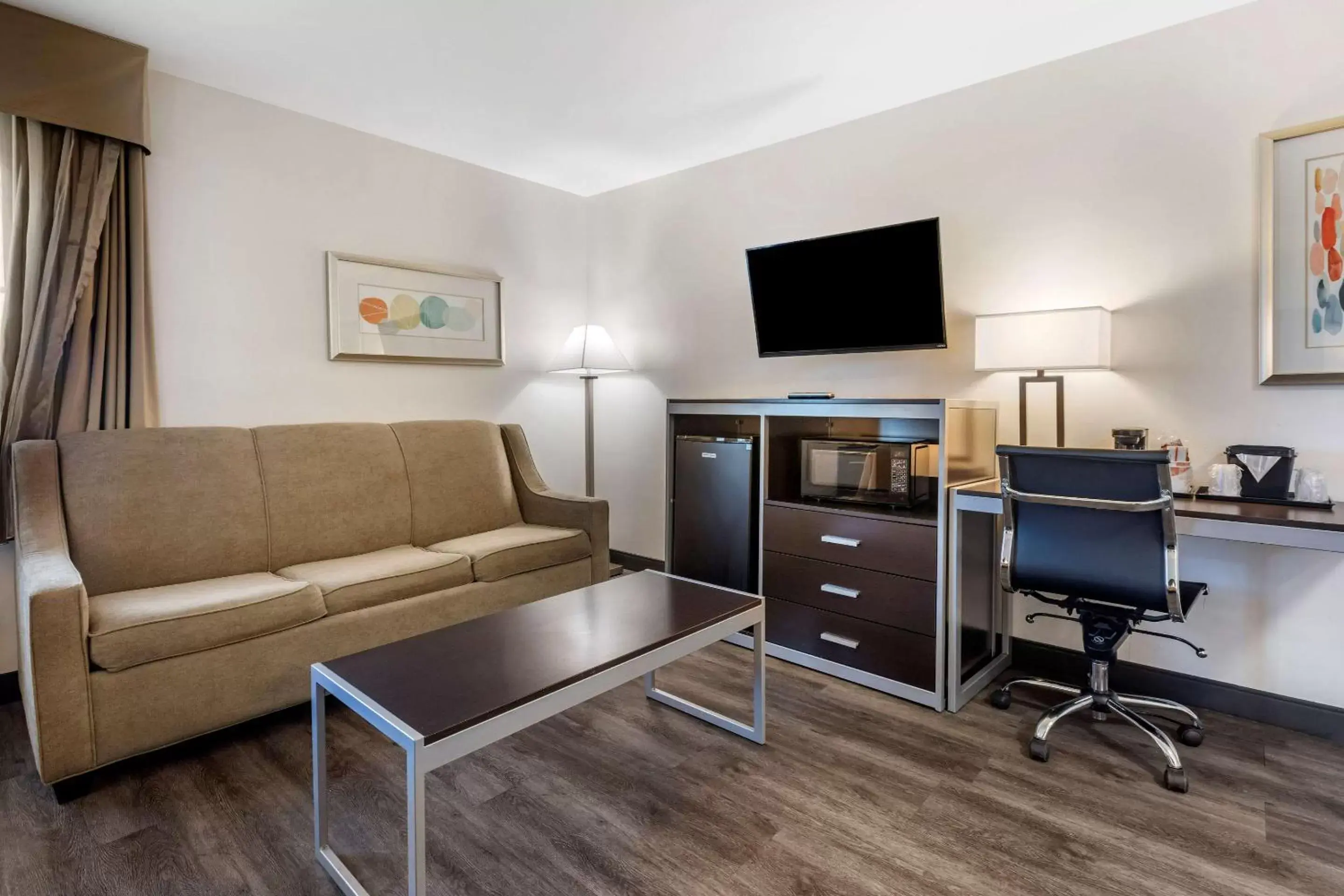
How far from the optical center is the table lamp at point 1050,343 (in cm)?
239

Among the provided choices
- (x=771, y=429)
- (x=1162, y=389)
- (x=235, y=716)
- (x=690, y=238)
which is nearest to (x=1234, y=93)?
(x=1162, y=389)

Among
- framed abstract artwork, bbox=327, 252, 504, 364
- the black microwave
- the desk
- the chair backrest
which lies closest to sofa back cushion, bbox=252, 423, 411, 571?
framed abstract artwork, bbox=327, 252, 504, 364

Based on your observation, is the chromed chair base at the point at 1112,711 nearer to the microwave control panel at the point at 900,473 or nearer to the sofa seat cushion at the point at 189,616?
the microwave control panel at the point at 900,473

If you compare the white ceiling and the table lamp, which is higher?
the white ceiling

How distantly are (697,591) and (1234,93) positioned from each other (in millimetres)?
2494

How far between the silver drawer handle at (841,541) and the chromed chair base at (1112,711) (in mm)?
723

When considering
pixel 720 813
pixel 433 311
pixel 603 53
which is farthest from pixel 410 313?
pixel 720 813

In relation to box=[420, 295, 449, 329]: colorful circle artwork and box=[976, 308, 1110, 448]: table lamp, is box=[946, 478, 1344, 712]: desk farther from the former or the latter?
box=[420, 295, 449, 329]: colorful circle artwork

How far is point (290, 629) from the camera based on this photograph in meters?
2.31

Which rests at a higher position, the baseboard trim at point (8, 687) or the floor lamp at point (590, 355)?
the floor lamp at point (590, 355)

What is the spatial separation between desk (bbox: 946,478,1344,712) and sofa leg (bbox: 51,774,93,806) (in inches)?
107

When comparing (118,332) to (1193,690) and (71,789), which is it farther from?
(1193,690)

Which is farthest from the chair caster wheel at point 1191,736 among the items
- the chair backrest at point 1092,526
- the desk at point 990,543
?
the desk at point 990,543

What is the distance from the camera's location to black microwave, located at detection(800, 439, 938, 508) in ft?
8.88
